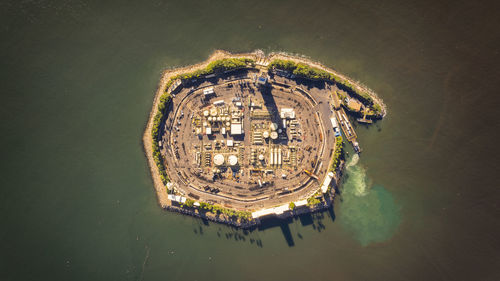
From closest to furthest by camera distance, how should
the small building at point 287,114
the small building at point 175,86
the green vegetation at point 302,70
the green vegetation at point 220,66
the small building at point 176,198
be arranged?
the green vegetation at point 302,70 → the green vegetation at point 220,66 → the small building at point 176,198 → the small building at point 287,114 → the small building at point 175,86

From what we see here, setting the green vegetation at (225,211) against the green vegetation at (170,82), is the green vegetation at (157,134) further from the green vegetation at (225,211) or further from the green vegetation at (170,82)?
the green vegetation at (225,211)

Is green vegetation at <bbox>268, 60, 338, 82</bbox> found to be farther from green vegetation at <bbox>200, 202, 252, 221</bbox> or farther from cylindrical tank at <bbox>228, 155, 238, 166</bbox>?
green vegetation at <bbox>200, 202, 252, 221</bbox>

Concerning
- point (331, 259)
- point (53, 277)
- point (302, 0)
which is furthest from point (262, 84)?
point (53, 277)

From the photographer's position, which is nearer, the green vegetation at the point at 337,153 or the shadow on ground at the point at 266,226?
the green vegetation at the point at 337,153

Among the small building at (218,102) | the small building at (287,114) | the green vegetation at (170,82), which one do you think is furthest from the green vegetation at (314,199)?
the green vegetation at (170,82)

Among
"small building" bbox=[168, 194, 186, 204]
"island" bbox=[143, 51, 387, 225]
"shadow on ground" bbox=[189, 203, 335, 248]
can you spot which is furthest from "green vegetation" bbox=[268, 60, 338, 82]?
"small building" bbox=[168, 194, 186, 204]

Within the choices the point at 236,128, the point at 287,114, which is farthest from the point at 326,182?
the point at 236,128

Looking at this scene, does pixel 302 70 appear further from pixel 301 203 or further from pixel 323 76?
pixel 301 203
